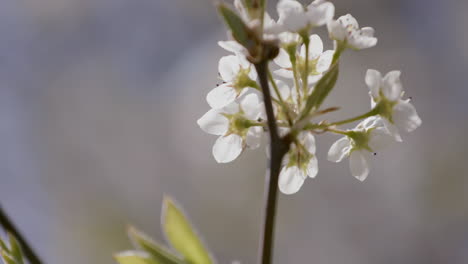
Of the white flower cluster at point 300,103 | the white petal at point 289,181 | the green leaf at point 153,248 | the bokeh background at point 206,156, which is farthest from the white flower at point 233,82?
the bokeh background at point 206,156

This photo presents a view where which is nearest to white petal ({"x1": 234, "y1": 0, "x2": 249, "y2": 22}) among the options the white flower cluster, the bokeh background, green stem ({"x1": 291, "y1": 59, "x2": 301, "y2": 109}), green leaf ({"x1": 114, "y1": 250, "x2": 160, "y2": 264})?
the white flower cluster

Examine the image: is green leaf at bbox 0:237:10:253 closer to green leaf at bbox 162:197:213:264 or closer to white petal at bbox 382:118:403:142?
green leaf at bbox 162:197:213:264

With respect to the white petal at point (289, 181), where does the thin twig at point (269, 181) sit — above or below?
above

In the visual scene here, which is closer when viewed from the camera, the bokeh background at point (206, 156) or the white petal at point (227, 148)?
the white petal at point (227, 148)

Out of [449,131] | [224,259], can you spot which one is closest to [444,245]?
[449,131]

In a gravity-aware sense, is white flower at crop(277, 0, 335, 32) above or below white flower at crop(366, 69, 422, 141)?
above

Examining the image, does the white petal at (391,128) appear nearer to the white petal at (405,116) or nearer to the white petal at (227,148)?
the white petal at (405,116)
